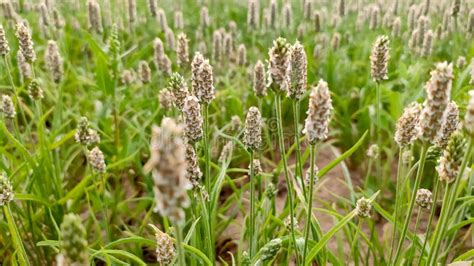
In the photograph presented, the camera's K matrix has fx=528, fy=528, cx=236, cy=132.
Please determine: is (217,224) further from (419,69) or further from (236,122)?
(419,69)

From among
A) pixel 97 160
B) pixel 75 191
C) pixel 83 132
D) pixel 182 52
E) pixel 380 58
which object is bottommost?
pixel 75 191

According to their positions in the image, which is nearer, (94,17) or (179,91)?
(179,91)

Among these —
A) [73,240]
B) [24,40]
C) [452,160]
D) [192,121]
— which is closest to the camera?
[73,240]

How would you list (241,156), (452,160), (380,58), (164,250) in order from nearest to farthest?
(452,160) < (164,250) < (380,58) < (241,156)

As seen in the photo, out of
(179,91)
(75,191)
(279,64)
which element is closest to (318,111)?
(279,64)

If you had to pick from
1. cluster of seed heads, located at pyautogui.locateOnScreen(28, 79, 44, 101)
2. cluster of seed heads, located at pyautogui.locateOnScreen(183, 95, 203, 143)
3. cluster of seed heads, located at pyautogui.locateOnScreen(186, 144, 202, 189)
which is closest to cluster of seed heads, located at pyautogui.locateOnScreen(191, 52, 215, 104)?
cluster of seed heads, located at pyautogui.locateOnScreen(183, 95, 203, 143)

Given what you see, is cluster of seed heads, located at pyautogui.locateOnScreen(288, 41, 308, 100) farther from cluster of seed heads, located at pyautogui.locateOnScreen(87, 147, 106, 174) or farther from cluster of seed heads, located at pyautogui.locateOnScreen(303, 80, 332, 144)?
cluster of seed heads, located at pyautogui.locateOnScreen(87, 147, 106, 174)

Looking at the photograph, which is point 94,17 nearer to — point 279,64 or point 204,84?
point 204,84

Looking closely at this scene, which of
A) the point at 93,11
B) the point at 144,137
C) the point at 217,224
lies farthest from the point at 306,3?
the point at 217,224

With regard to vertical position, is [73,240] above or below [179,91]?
above

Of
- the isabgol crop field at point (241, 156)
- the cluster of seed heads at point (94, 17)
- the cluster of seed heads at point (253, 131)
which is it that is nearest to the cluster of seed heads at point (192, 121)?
the isabgol crop field at point (241, 156)
